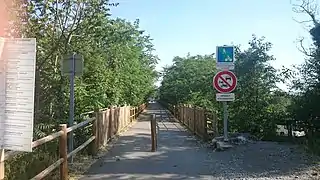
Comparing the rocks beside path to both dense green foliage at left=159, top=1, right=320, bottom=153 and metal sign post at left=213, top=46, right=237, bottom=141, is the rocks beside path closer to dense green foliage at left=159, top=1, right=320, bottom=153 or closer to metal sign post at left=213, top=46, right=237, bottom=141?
metal sign post at left=213, top=46, right=237, bottom=141

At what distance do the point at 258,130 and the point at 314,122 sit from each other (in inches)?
87.8

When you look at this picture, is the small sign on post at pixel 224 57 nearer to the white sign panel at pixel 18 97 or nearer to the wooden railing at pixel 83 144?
the wooden railing at pixel 83 144

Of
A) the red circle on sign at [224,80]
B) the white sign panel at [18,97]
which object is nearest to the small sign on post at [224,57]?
the red circle on sign at [224,80]

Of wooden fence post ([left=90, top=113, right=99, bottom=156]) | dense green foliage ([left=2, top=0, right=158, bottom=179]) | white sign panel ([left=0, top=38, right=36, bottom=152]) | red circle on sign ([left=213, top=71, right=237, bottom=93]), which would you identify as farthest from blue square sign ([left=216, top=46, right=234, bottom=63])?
white sign panel ([left=0, top=38, right=36, bottom=152])

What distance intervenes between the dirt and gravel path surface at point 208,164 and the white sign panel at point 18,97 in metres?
3.79

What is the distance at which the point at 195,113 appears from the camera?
20.0 metres

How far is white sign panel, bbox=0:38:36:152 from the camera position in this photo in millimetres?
4785

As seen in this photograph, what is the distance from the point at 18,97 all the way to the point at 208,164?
616cm

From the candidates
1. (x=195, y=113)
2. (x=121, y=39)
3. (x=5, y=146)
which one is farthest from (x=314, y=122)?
(x=121, y=39)

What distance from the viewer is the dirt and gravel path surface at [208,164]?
28.2ft

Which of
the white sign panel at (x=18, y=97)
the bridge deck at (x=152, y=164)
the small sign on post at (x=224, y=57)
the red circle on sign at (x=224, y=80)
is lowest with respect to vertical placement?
the bridge deck at (x=152, y=164)

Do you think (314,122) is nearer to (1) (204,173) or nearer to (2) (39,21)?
(1) (204,173)

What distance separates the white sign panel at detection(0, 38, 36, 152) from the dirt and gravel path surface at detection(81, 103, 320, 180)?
149 inches

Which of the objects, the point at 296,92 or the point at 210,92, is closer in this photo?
the point at 296,92
